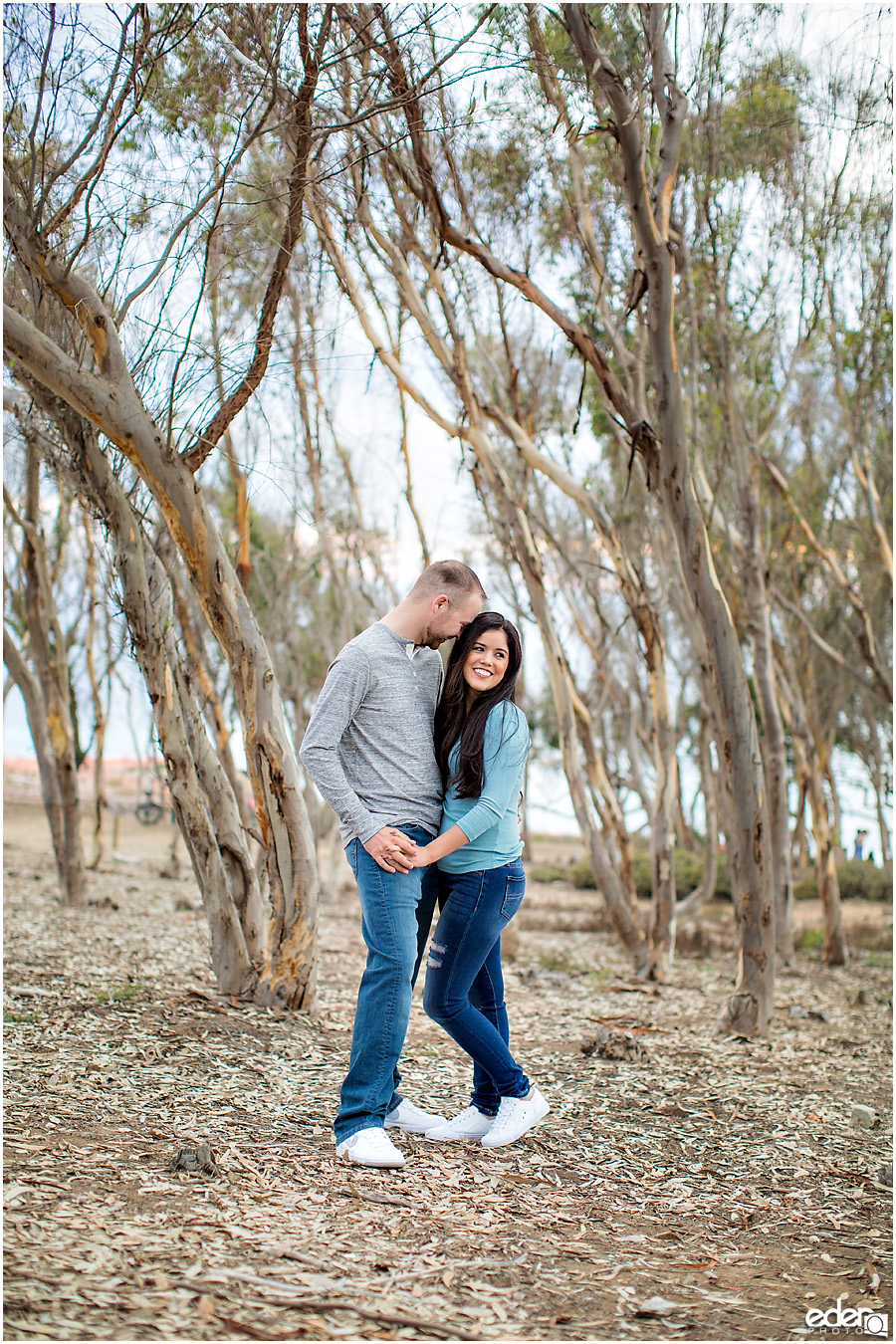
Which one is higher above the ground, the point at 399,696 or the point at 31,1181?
the point at 399,696

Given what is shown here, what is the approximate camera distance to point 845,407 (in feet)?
31.7

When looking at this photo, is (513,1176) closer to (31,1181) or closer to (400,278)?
(31,1181)

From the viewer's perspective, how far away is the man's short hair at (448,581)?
10.2 ft

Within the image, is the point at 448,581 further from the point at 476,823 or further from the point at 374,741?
the point at 476,823

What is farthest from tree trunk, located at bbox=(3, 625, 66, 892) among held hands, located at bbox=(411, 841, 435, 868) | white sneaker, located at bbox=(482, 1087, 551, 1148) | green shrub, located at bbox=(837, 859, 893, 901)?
green shrub, located at bbox=(837, 859, 893, 901)

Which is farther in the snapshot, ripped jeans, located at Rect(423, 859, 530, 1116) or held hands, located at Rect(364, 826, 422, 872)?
ripped jeans, located at Rect(423, 859, 530, 1116)

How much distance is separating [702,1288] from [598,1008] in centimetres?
387

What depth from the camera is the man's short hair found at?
3.11 meters

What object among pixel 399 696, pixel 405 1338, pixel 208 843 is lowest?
pixel 405 1338

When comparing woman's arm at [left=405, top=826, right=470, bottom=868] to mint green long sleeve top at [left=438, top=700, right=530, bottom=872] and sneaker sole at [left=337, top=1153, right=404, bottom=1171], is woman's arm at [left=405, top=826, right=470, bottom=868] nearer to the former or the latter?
mint green long sleeve top at [left=438, top=700, right=530, bottom=872]

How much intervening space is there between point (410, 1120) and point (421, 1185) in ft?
1.39

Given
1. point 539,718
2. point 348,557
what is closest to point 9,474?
point 348,557

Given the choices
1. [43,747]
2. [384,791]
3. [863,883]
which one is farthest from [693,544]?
[863,883]

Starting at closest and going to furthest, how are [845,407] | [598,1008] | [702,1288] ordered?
[702,1288], [598,1008], [845,407]
